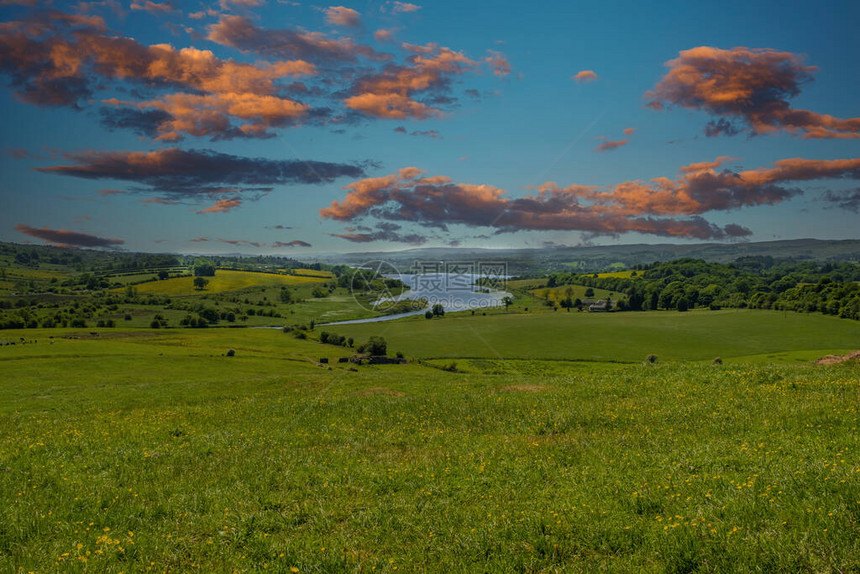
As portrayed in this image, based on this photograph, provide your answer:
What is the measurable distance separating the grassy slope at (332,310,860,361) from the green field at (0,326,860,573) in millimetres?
99709

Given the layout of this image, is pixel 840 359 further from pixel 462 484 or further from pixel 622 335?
pixel 622 335

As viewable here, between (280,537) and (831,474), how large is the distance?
1116 cm

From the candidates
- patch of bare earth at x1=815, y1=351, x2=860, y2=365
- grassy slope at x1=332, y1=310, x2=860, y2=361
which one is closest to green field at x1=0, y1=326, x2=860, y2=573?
patch of bare earth at x1=815, y1=351, x2=860, y2=365

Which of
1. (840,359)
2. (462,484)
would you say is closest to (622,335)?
(840,359)

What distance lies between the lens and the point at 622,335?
5492 inches

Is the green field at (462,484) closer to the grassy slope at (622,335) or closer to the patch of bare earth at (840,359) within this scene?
the patch of bare earth at (840,359)

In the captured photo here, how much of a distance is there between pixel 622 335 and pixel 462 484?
14227 centimetres

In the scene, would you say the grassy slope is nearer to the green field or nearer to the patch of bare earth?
the patch of bare earth

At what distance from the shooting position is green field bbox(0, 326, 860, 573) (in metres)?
7.55

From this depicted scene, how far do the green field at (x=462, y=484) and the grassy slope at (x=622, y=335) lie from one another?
99.7 meters

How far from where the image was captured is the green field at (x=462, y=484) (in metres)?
7.55

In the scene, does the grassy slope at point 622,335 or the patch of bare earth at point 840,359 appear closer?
the patch of bare earth at point 840,359

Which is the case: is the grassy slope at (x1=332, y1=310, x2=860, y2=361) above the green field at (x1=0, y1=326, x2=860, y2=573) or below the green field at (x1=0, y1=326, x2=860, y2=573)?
below

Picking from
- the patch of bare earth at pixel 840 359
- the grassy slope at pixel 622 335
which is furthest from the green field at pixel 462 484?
the grassy slope at pixel 622 335
